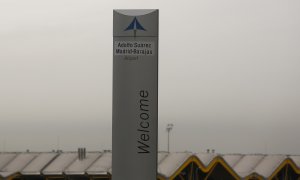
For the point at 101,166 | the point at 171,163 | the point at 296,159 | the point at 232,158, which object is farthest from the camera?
the point at 232,158

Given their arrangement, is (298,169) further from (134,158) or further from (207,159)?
(134,158)

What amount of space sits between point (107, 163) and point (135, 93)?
82.4 ft

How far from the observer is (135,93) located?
13477 mm

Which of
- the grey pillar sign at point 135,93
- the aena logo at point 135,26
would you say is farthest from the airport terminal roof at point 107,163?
the aena logo at point 135,26

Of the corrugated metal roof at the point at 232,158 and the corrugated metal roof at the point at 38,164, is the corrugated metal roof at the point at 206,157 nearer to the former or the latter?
the corrugated metal roof at the point at 232,158

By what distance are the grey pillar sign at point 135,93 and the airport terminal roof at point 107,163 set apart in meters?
21.7

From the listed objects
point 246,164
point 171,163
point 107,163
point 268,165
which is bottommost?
point 246,164

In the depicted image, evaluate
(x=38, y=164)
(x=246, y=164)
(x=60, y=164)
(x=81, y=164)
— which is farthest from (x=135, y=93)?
(x=246, y=164)

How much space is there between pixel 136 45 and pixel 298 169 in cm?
2929

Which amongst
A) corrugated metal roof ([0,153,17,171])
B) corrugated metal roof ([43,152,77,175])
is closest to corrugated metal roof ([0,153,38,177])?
corrugated metal roof ([0,153,17,171])

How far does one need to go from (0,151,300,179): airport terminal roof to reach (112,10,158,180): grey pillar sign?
21706 millimetres

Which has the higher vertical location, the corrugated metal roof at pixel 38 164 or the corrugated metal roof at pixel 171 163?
the corrugated metal roof at pixel 171 163

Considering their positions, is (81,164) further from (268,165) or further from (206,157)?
(268,165)

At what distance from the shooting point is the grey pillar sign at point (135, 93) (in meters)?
13.3
